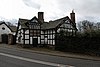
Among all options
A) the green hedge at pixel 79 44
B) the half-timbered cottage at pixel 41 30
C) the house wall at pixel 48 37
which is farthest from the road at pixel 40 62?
the half-timbered cottage at pixel 41 30

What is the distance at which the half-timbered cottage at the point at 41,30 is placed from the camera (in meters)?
36.7

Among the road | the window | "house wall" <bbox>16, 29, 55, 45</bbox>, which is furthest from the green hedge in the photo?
the road

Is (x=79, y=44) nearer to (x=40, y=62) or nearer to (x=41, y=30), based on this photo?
(x=41, y=30)

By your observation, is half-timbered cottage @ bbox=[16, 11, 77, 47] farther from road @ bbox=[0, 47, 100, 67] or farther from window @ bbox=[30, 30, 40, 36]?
road @ bbox=[0, 47, 100, 67]

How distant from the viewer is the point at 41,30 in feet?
132

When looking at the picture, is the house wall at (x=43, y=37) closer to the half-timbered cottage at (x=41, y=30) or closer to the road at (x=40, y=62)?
the half-timbered cottage at (x=41, y=30)

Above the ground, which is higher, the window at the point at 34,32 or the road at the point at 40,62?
the window at the point at 34,32

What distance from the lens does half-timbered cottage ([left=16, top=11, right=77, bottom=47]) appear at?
36688 millimetres

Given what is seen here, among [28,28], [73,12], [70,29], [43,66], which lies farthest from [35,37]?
[43,66]

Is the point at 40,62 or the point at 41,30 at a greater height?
the point at 41,30

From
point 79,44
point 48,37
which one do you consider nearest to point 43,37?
point 48,37

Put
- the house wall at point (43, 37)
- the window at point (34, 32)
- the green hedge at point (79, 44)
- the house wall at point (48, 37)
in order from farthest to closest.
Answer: the window at point (34, 32) → the house wall at point (43, 37) → the house wall at point (48, 37) → the green hedge at point (79, 44)

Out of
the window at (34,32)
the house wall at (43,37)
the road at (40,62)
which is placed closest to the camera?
the road at (40,62)

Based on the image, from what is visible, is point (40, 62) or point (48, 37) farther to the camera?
point (48, 37)
